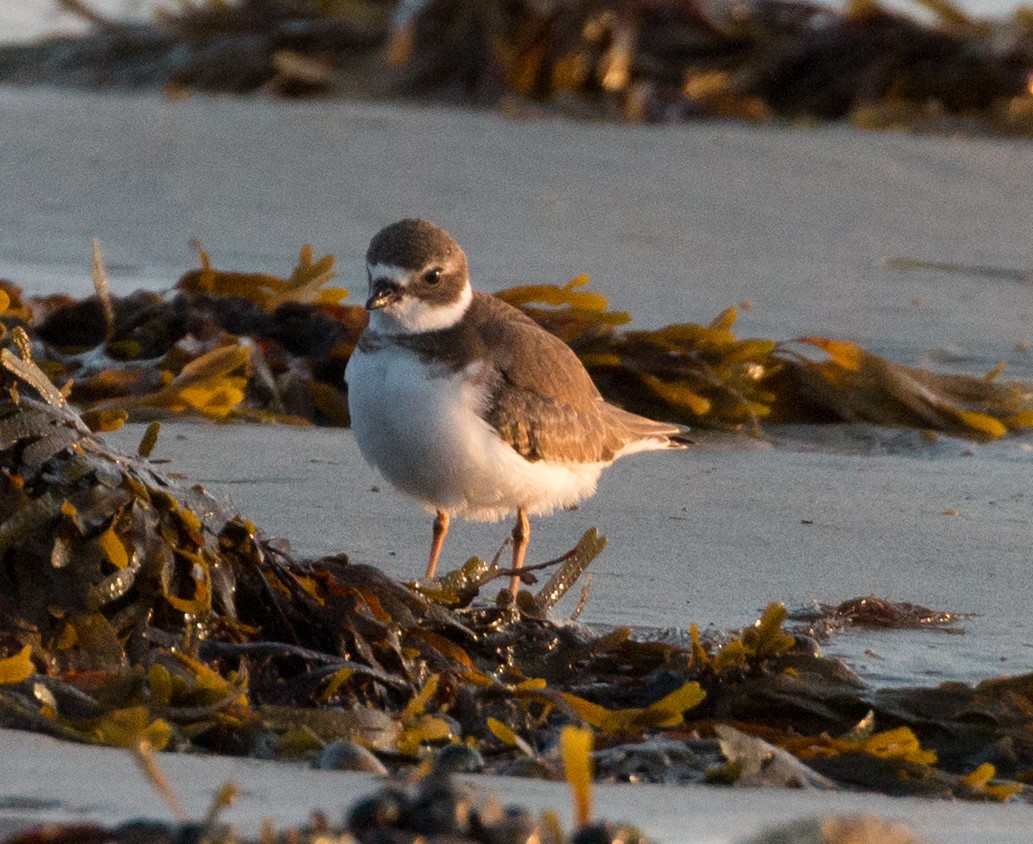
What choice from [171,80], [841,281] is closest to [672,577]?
[841,281]

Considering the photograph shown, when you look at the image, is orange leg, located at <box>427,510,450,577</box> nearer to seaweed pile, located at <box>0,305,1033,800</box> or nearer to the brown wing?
the brown wing

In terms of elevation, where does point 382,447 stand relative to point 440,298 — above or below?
below

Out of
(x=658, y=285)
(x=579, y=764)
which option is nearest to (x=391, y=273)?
(x=579, y=764)

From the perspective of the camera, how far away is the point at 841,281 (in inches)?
260

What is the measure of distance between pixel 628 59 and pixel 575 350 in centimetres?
520

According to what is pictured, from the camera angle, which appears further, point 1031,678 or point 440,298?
point 440,298

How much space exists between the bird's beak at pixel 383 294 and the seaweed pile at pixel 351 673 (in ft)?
3.20

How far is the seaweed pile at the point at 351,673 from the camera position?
241 centimetres

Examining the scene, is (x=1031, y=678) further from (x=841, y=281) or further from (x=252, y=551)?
(x=841, y=281)

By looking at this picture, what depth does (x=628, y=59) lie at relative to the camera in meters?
9.77

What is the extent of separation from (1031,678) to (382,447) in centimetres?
148

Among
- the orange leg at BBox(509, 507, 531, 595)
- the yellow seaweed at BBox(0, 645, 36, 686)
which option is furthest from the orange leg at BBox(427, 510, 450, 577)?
the yellow seaweed at BBox(0, 645, 36, 686)

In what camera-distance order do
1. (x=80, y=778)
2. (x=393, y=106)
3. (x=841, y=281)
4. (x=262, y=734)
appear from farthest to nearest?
1. (x=393, y=106)
2. (x=841, y=281)
3. (x=262, y=734)
4. (x=80, y=778)

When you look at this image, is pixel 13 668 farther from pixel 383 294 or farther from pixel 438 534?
pixel 383 294
